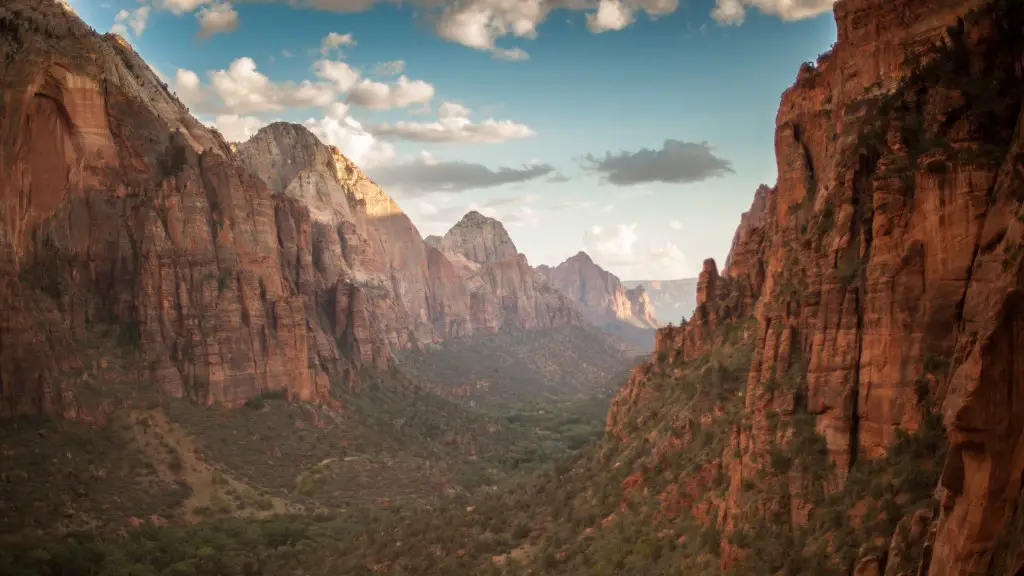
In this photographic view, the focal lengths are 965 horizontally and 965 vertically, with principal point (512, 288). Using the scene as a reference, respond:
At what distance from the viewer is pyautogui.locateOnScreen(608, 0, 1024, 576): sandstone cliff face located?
21.1m

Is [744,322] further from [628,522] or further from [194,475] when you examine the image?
[194,475]

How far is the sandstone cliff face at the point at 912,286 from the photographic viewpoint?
2114 centimetres

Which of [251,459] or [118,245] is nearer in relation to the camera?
[251,459]

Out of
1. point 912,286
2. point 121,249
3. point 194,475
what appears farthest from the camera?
point 121,249

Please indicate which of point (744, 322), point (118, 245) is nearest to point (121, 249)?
point (118, 245)

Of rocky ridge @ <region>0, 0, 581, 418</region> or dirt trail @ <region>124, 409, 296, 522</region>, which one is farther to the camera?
rocky ridge @ <region>0, 0, 581, 418</region>

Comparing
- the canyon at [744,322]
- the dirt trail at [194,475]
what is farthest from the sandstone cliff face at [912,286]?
the dirt trail at [194,475]

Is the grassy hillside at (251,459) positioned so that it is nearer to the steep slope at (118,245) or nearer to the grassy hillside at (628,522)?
the steep slope at (118,245)

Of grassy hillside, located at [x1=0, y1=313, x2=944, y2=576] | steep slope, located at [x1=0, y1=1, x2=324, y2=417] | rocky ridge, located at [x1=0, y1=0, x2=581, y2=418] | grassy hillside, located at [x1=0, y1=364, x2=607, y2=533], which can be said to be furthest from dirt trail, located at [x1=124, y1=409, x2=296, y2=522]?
steep slope, located at [x1=0, y1=1, x2=324, y2=417]

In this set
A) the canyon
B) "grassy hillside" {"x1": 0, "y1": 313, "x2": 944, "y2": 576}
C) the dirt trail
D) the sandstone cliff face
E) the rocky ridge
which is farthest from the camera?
the rocky ridge

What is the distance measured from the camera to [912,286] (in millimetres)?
31703

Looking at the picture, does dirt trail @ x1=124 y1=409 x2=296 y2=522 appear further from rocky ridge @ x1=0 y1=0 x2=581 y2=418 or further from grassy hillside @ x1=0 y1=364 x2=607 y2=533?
rocky ridge @ x1=0 y1=0 x2=581 y2=418

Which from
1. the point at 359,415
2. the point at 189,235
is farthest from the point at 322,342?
the point at 189,235

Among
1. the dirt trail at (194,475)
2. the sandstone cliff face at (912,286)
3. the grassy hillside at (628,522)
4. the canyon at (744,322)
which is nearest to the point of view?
the sandstone cliff face at (912,286)
